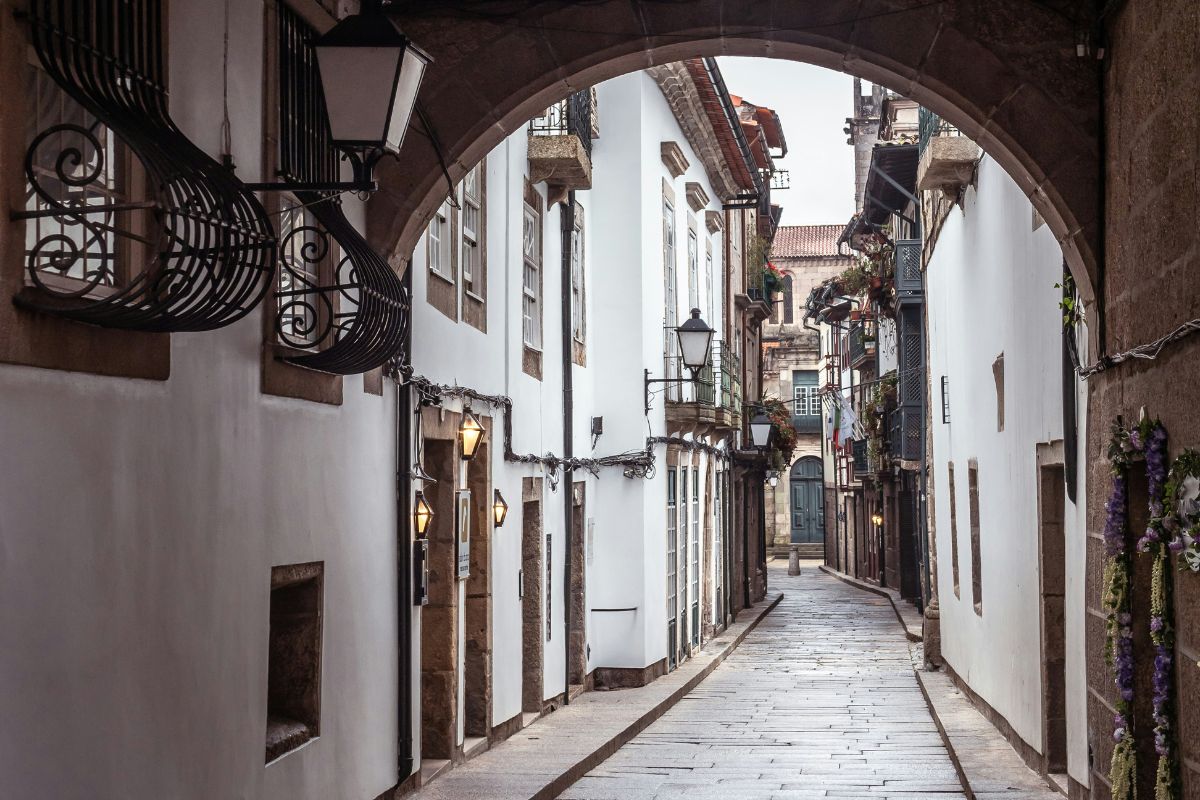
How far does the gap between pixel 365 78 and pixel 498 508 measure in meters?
6.69

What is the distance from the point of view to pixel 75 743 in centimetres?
484

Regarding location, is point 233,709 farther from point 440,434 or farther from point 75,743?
point 440,434

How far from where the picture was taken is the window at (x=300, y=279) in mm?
7051

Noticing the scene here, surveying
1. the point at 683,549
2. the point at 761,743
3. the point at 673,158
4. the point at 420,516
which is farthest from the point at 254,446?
the point at 683,549

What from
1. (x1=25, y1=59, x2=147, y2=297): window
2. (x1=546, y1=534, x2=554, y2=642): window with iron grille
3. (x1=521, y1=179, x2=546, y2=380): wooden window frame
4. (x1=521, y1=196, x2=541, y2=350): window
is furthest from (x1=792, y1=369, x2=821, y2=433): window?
(x1=25, y1=59, x2=147, y2=297): window

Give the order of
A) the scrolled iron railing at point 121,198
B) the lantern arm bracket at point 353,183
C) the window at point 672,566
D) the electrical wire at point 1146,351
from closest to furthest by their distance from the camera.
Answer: the scrolled iron railing at point 121,198, the electrical wire at point 1146,351, the lantern arm bracket at point 353,183, the window at point 672,566

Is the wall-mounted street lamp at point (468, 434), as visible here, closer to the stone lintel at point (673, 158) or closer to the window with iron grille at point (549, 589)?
the window with iron grille at point (549, 589)

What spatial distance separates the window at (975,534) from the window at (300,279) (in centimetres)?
845

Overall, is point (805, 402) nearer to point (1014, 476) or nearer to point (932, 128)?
point (932, 128)

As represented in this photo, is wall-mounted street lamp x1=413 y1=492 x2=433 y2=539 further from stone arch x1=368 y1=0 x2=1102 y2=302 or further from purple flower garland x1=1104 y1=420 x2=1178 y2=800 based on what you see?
purple flower garland x1=1104 y1=420 x2=1178 y2=800

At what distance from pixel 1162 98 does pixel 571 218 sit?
1024 centimetres

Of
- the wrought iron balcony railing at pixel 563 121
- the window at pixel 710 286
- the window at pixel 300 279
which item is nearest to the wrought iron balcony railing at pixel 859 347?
the window at pixel 710 286

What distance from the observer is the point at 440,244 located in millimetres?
10906

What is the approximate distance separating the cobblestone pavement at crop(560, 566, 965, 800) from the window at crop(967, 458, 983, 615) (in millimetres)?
1409
